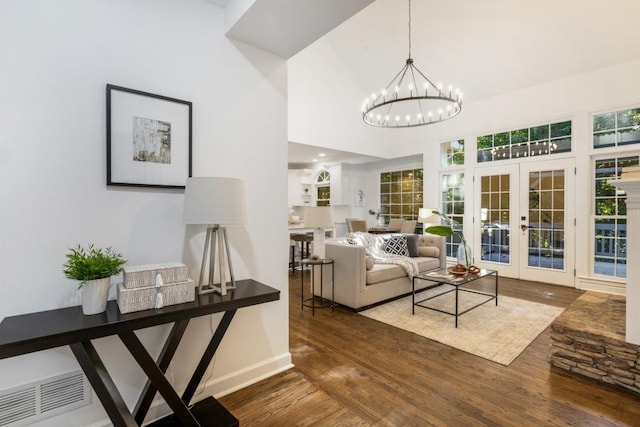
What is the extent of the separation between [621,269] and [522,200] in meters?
1.61

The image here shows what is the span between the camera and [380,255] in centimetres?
451

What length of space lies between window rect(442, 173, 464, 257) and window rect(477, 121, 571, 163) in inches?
24.4

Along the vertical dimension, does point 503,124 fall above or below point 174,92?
above

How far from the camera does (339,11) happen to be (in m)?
1.74

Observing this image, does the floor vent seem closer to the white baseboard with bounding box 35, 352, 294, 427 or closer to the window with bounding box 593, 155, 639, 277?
the white baseboard with bounding box 35, 352, 294, 427

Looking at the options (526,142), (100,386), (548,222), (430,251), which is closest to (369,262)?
(430,251)

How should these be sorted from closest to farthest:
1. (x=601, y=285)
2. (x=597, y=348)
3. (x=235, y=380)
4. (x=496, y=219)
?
(x=235, y=380), (x=597, y=348), (x=601, y=285), (x=496, y=219)

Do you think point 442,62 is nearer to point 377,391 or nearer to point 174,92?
point 174,92

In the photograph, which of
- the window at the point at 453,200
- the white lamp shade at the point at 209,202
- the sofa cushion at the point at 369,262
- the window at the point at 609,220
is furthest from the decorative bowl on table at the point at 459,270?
the white lamp shade at the point at 209,202

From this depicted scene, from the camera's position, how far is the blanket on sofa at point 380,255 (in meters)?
4.19

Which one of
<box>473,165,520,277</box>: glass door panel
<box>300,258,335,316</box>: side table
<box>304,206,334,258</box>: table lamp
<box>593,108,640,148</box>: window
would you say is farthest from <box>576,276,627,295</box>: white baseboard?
<box>304,206,334,258</box>: table lamp

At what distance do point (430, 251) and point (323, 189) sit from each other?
4189mm

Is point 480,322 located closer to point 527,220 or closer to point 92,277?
point 527,220

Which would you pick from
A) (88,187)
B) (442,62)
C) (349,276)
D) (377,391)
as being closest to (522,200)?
(442,62)
